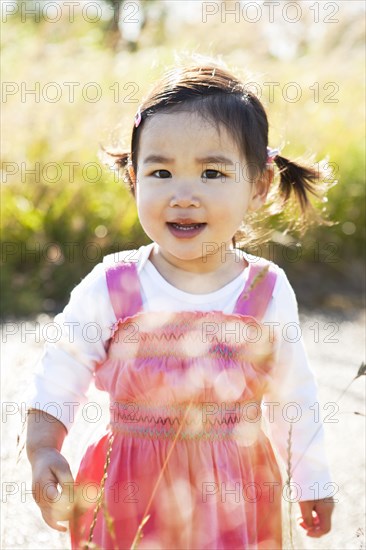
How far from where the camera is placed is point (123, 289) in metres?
1.94

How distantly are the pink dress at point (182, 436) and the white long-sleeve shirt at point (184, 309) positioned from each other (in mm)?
35

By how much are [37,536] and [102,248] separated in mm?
2694

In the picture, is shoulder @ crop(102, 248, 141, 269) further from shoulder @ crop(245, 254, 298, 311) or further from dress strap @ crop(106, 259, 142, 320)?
shoulder @ crop(245, 254, 298, 311)

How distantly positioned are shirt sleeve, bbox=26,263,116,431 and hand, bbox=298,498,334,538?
594mm

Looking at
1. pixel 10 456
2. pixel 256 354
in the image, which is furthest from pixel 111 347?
pixel 10 456

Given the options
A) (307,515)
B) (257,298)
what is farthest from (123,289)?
(307,515)

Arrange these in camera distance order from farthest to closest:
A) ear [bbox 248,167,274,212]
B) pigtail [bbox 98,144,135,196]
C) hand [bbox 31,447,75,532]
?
pigtail [bbox 98,144,135,196], ear [bbox 248,167,274,212], hand [bbox 31,447,75,532]

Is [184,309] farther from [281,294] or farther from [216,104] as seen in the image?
[216,104]

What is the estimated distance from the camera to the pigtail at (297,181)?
2.34 m

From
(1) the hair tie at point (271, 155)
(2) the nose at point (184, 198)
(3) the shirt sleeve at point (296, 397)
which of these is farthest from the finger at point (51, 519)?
(1) the hair tie at point (271, 155)

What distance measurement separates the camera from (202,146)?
6.13ft

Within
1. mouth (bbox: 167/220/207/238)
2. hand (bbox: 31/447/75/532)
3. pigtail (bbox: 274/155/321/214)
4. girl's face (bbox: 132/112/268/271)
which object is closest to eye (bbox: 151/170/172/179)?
girl's face (bbox: 132/112/268/271)

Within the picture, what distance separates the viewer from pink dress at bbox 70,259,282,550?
1.81 meters

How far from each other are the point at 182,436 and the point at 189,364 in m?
0.16
